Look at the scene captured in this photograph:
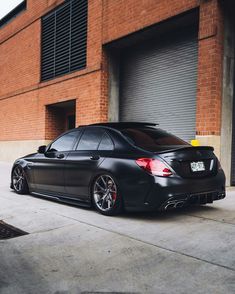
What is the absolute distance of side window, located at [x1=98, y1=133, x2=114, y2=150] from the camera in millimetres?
5922

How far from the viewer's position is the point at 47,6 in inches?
613

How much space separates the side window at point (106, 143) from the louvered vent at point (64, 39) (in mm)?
7857

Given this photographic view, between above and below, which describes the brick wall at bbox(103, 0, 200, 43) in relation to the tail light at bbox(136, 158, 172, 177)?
above

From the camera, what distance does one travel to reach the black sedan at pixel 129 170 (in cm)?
508

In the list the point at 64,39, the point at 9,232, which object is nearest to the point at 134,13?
the point at 64,39

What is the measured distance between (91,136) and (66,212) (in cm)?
138

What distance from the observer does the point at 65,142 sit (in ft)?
23.0

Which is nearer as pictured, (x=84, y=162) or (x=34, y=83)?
(x=84, y=162)

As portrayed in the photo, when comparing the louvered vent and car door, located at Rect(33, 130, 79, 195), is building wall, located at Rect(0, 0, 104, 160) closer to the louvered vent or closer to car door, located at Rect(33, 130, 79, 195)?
the louvered vent

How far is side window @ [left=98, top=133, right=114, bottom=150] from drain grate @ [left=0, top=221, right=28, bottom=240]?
1.89 m

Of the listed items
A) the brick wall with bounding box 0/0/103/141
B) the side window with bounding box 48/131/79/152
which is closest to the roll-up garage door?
the brick wall with bounding box 0/0/103/141

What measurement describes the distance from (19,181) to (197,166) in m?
4.33

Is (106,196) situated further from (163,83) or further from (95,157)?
(163,83)

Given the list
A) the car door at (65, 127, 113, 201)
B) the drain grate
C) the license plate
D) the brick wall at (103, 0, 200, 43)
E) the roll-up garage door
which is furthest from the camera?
the roll-up garage door
